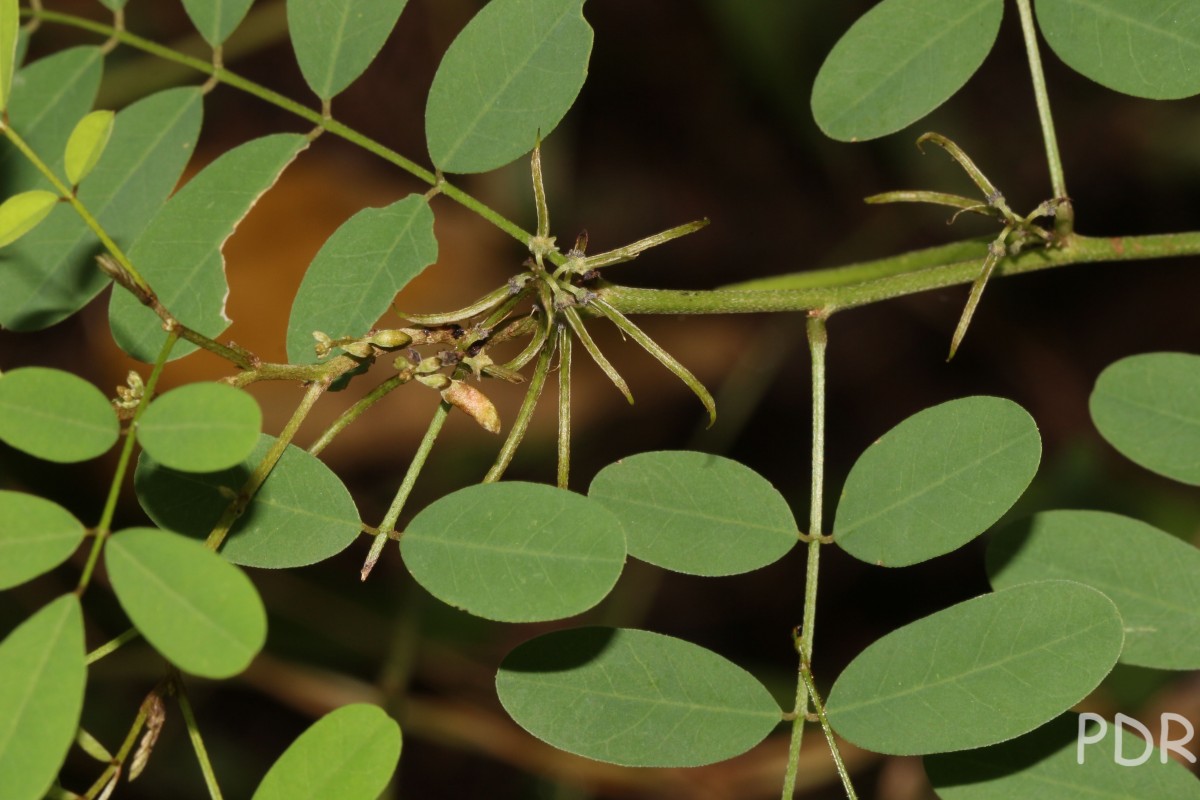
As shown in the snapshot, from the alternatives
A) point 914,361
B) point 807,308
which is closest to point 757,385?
point 914,361

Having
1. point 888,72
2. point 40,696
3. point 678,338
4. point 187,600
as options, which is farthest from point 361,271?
point 678,338

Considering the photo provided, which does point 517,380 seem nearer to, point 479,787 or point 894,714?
point 894,714

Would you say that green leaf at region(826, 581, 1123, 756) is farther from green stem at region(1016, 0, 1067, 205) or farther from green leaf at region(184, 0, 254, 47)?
green leaf at region(184, 0, 254, 47)

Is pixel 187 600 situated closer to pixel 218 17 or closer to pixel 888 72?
pixel 218 17

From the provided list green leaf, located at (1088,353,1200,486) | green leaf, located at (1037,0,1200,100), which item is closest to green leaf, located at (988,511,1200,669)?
green leaf, located at (1088,353,1200,486)

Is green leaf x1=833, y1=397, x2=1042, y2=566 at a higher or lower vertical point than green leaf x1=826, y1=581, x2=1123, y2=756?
higher

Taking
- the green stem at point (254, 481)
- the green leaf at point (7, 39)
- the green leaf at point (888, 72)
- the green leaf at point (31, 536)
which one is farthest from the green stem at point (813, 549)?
the green leaf at point (7, 39)
